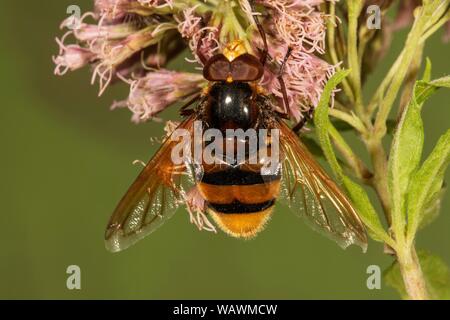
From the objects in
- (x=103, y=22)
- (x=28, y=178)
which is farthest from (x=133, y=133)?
(x=103, y=22)

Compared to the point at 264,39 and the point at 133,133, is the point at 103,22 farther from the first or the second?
the point at 133,133

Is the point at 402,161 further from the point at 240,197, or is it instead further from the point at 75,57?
the point at 75,57

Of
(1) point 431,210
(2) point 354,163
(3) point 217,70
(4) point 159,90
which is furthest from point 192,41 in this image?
(1) point 431,210

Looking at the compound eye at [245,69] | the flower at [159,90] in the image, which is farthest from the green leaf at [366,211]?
the flower at [159,90]

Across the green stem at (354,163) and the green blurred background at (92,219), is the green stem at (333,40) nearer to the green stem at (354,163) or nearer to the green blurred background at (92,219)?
the green stem at (354,163)

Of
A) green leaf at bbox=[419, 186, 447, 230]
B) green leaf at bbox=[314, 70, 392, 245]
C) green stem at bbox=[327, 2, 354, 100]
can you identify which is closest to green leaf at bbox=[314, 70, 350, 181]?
green leaf at bbox=[314, 70, 392, 245]
